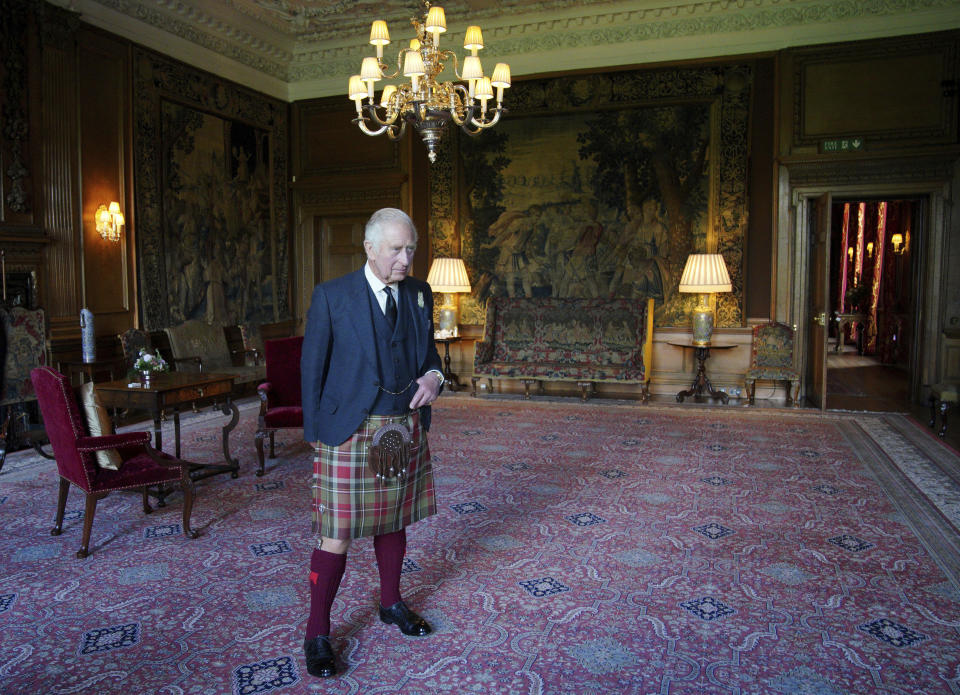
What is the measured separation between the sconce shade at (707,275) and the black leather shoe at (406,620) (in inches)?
254

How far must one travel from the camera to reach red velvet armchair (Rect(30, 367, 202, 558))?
11.6 ft

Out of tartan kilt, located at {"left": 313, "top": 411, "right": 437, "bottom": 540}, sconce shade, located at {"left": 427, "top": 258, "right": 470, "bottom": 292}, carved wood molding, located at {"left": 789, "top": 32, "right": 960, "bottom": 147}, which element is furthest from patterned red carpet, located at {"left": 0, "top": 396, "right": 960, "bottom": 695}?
carved wood molding, located at {"left": 789, "top": 32, "right": 960, "bottom": 147}

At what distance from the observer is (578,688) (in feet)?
7.76

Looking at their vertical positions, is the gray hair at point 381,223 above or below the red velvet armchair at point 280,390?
above

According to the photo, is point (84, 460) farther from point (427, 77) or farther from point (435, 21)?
point (435, 21)

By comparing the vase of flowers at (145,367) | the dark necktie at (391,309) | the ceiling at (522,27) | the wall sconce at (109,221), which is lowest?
the vase of flowers at (145,367)

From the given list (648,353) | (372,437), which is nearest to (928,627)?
(372,437)

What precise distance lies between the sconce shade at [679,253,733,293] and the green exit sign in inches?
69.7

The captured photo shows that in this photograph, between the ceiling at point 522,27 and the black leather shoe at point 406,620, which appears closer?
the black leather shoe at point 406,620

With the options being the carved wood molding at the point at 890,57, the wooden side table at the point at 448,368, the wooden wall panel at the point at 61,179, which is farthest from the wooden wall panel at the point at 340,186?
the carved wood molding at the point at 890,57

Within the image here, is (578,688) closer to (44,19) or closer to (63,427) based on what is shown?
(63,427)

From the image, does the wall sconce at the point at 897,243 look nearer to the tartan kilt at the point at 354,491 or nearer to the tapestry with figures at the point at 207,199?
the tapestry with figures at the point at 207,199

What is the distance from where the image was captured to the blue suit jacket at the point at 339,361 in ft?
7.89

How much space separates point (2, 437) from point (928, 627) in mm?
6286
